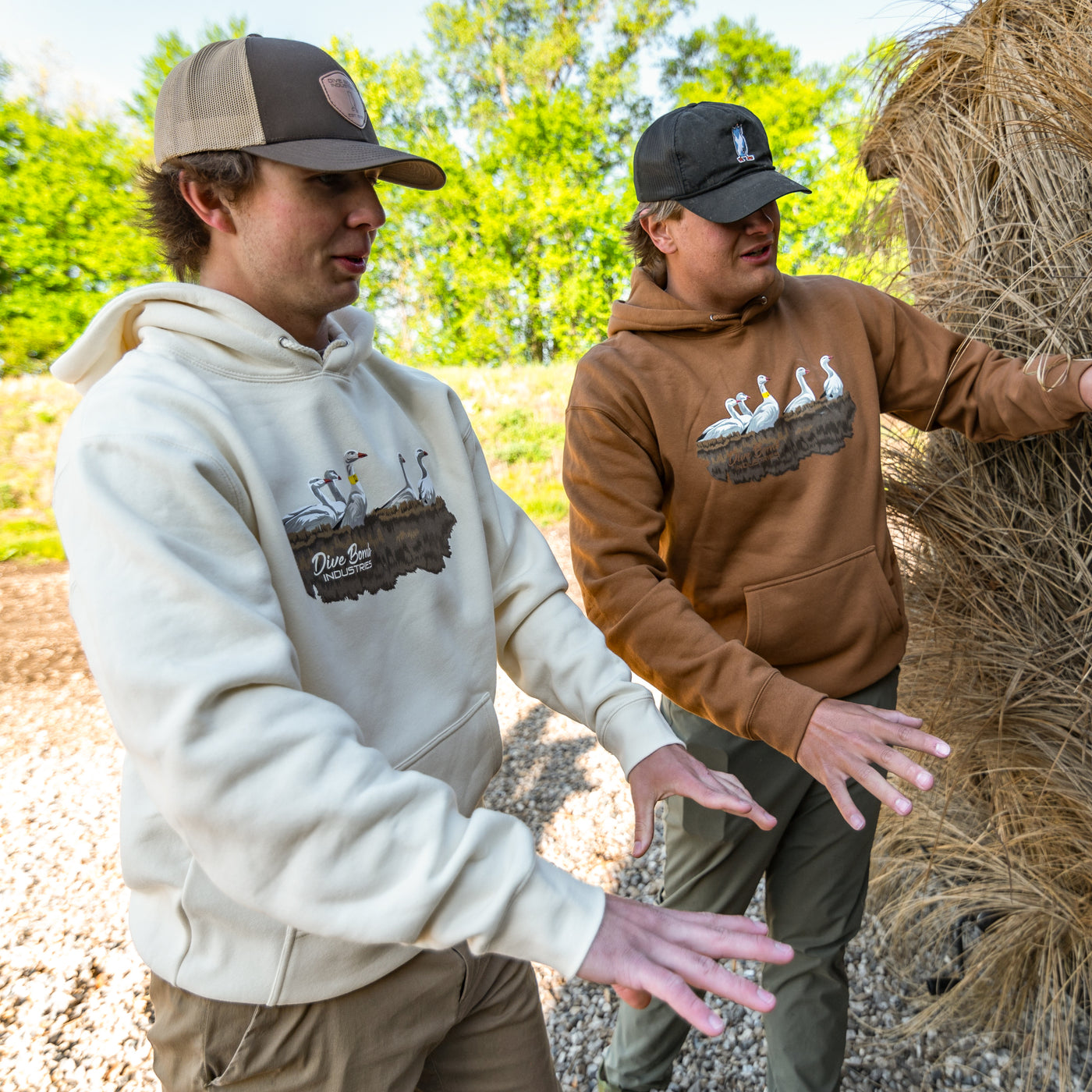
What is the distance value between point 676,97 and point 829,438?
65.4ft

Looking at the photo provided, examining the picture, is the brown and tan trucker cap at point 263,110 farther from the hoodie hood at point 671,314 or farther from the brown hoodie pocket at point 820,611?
the brown hoodie pocket at point 820,611

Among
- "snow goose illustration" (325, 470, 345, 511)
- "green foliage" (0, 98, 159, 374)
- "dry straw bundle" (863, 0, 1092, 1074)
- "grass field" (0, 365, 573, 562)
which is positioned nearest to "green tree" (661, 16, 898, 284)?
"dry straw bundle" (863, 0, 1092, 1074)

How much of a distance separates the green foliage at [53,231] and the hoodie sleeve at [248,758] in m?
15.3

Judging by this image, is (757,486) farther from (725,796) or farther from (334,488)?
(334,488)

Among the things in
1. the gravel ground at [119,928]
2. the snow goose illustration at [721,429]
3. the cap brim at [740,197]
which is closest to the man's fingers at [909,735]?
the snow goose illustration at [721,429]

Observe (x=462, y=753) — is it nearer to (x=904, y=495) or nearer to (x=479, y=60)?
(x=904, y=495)

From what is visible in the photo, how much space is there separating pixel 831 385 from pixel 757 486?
0.28 meters

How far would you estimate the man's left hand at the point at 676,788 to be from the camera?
1.07 m

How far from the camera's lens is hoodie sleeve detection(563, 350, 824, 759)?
1.46m

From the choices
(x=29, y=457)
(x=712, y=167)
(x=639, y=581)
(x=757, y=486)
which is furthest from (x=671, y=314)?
(x=29, y=457)

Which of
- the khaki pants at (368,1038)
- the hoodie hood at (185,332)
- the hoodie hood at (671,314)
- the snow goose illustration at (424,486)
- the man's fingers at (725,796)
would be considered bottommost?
the khaki pants at (368,1038)

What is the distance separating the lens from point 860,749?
1.23m

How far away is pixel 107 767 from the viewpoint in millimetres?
4195

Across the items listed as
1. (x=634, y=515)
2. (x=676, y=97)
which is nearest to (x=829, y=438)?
(x=634, y=515)
